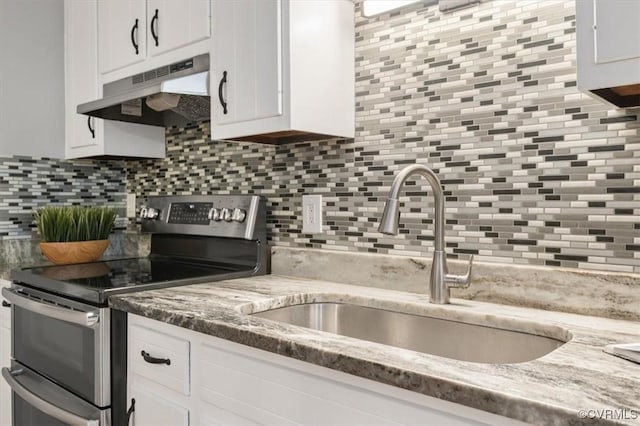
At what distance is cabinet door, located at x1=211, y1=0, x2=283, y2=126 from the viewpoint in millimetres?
1492

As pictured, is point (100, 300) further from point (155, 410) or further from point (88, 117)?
point (88, 117)

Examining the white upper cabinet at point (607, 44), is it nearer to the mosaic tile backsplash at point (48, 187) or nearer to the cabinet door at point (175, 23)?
the cabinet door at point (175, 23)

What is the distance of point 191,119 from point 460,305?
1.46 metres

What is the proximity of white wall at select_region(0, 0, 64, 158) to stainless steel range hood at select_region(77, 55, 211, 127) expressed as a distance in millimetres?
426

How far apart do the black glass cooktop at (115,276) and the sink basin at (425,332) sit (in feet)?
1.31

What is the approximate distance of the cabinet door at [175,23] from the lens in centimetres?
174

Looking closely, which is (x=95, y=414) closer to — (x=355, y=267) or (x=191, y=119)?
(x=355, y=267)

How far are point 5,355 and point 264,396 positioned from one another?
142 centimetres

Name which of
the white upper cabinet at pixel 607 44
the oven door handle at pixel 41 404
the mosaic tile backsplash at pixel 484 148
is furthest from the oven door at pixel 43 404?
the white upper cabinet at pixel 607 44

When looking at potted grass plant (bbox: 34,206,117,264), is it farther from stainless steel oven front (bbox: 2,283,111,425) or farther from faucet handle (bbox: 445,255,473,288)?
faucet handle (bbox: 445,255,473,288)

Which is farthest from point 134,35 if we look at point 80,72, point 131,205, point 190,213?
point 131,205

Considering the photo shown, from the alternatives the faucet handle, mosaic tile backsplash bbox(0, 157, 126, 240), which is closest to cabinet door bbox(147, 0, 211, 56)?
mosaic tile backsplash bbox(0, 157, 126, 240)

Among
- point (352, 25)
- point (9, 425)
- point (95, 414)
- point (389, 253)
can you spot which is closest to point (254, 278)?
point (389, 253)

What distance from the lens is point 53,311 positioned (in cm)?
A: 154
